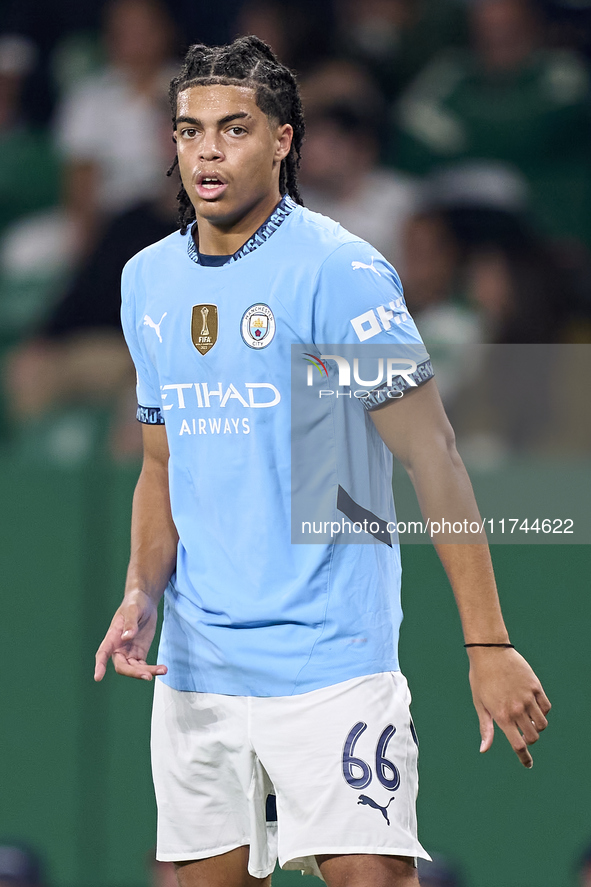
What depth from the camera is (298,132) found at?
220 cm

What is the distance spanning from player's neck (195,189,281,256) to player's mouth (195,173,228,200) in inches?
2.2

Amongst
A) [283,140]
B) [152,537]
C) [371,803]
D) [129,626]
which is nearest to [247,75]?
[283,140]

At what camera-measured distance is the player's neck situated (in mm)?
2008

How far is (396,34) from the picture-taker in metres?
4.55

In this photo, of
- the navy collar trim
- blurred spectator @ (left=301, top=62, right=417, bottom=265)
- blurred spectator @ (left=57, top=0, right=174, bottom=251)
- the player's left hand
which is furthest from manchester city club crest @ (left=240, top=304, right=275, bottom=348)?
blurred spectator @ (left=57, top=0, right=174, bottom=251)

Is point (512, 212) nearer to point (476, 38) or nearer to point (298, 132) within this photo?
point (476, 38)

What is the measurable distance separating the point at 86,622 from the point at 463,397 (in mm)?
1186

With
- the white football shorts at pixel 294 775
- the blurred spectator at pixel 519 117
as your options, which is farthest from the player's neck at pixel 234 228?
the blurred spectator at pixel 519 117

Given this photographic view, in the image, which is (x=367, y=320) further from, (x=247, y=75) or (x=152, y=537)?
(x=152, y=537)

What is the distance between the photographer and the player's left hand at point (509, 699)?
1.73 m

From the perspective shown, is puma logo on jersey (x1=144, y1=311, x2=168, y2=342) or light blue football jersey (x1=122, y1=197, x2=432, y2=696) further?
puma logo on jersey (x1=144, y1=311, x2=168, y2=342)

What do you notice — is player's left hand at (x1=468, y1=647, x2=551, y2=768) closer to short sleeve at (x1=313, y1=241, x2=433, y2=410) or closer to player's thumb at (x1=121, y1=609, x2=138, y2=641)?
short sleeve at (x1=313, y1=241, x2=433, y2=410)

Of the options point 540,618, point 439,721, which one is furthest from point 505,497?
point 439,721

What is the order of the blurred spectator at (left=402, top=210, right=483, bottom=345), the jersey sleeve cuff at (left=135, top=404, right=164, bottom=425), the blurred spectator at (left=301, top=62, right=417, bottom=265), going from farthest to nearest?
the blurred spectator at (left=301, top=62, right=417, bottom=265), the blurred spectator at (left=402, top=210, right=483, bottom=345), the jersey sleeve cuff at (left=135, top=404, right=164, bottom=425)
